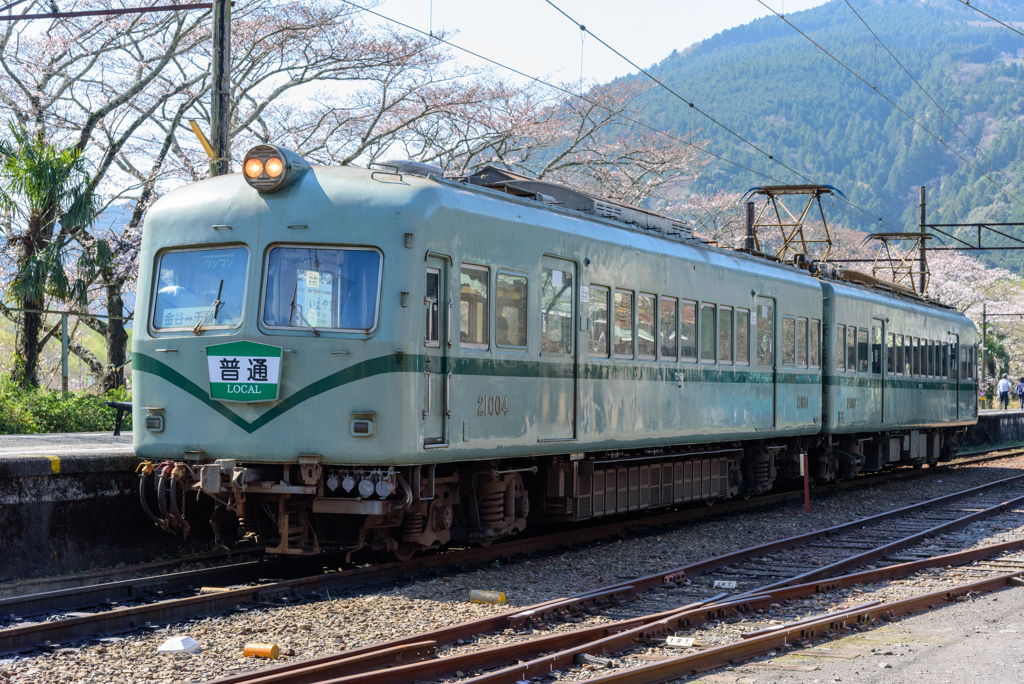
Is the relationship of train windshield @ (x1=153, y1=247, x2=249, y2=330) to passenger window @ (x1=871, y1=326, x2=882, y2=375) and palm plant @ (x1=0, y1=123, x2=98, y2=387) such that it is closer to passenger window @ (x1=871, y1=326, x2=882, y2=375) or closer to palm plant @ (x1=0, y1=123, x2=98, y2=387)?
palm plant @ (x1=0, y1=123, x2=98, y2=387)

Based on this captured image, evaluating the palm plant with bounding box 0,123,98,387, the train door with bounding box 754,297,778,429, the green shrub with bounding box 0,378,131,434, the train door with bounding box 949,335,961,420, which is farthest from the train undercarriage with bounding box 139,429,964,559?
the train door with bounding box 949,335,961,420

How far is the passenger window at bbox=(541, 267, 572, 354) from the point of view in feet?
32.8

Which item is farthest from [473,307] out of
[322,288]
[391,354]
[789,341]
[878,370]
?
[878,370]

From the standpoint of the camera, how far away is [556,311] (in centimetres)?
1021

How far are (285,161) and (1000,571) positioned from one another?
7277 millimetres

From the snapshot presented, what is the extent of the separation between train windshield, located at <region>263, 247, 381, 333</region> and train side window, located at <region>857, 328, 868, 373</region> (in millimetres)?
12160

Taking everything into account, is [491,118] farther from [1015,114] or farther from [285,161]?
[1015,114]

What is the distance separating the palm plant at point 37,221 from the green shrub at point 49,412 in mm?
970

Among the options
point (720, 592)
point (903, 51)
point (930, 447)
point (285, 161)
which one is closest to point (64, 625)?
point (285, 161)

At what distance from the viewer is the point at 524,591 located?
8.60 m

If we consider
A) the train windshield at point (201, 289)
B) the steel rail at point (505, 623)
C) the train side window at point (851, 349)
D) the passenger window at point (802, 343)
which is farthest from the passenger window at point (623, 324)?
the train side window at point (851, 349)

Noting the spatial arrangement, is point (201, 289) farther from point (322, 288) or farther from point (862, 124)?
point (862, 124)

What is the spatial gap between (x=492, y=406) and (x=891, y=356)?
12.8 metres

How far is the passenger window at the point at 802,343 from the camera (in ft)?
52.6
